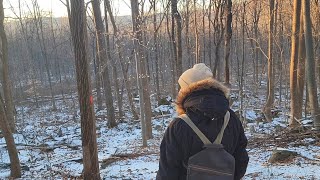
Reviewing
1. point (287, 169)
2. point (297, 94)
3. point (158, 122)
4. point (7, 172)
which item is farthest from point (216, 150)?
point (158, 122)

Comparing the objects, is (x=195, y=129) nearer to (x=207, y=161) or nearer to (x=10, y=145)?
(x=207, y=161)

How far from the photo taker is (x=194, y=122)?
2.15 meters

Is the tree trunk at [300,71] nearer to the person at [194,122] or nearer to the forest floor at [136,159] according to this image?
the forest floor at [136,159]

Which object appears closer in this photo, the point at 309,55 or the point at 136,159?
the point at 136,159

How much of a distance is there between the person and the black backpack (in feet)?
0.11

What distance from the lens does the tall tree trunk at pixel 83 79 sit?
6090 millimetres

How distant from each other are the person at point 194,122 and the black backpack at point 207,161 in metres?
0.03

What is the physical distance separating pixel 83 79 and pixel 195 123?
4.46 metres

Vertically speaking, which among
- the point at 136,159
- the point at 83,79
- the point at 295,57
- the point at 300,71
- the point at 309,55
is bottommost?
the point at 136,159

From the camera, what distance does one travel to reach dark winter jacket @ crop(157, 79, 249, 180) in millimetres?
2139

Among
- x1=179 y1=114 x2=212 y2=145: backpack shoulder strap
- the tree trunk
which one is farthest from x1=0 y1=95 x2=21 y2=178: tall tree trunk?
the tree trunk

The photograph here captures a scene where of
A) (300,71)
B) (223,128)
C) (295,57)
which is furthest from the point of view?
(300,71)

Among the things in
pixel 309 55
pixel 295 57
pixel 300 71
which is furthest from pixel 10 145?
pixel 300 71

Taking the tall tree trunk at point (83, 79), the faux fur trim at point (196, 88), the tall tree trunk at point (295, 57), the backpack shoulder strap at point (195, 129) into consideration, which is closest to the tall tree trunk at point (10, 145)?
the tall tree trunk at point (83, 79)
